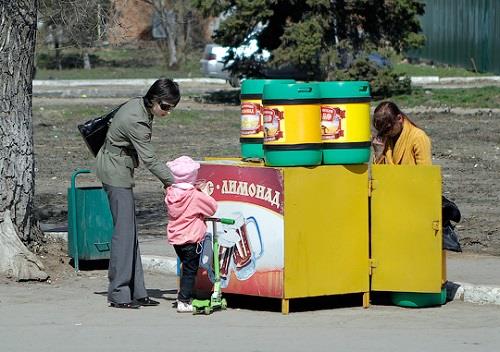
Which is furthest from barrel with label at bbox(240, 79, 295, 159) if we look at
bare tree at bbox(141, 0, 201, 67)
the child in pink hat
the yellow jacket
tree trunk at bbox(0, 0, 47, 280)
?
bare tree at bbox(141, 0, 201, 67)

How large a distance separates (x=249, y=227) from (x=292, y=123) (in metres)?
0.91

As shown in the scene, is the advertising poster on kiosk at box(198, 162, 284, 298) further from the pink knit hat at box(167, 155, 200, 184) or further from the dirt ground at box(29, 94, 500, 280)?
the dirt ground at box(29, 94, 500, 280)

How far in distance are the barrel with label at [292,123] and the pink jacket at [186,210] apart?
2.11 ft

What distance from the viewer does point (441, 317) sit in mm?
8586

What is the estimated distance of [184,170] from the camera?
8594mm

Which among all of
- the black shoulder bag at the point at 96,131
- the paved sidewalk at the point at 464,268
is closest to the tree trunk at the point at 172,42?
the paved sidewalk at the point at 464,268

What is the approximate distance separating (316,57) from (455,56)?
53.8 ft

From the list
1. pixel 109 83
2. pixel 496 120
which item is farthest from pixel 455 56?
pixel 496 120

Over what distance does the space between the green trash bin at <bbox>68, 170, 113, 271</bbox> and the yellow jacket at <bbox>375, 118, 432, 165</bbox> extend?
295cm

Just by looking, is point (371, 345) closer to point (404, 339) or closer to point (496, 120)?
point (404, 339)

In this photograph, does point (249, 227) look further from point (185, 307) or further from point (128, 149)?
point (128, 149)

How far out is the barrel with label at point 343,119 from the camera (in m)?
8.53

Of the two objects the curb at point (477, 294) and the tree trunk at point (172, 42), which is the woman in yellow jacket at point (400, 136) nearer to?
the curb at point (477, 294)

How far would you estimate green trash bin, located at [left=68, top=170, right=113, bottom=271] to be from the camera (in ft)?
34.1
